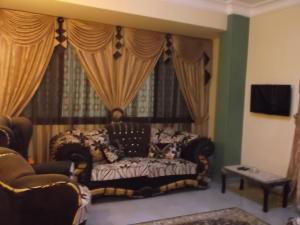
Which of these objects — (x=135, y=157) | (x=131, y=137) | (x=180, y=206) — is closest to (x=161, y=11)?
(x=131, y=137)

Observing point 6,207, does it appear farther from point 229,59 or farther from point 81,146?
point 229,59

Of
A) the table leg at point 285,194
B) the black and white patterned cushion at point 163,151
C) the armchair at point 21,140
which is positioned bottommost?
the table leg at point 285,194

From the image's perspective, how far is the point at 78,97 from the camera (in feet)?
14.3

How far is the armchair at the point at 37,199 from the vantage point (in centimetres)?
131

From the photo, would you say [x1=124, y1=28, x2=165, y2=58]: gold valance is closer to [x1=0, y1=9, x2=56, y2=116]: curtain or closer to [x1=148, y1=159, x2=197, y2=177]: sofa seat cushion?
[x1=0, y1=9, x2=56, y2=116]: curtain

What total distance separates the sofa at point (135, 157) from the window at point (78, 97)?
34 cm

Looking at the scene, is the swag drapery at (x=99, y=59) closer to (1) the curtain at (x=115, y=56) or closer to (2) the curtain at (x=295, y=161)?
(1) the curtain at (x=115, y=56)

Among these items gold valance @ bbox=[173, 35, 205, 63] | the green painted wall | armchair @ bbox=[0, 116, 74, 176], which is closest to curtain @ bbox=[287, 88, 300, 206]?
the green painted wall

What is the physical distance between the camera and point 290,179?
3.83m

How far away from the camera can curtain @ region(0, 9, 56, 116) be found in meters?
3.83

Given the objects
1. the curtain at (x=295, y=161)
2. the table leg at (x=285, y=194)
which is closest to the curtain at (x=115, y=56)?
the curtain at (x=295, y=161)

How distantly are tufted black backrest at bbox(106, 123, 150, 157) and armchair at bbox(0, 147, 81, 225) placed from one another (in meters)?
2.80

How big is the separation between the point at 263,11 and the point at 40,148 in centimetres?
388

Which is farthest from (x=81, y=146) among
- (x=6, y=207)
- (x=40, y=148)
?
(x=6, y=207)
